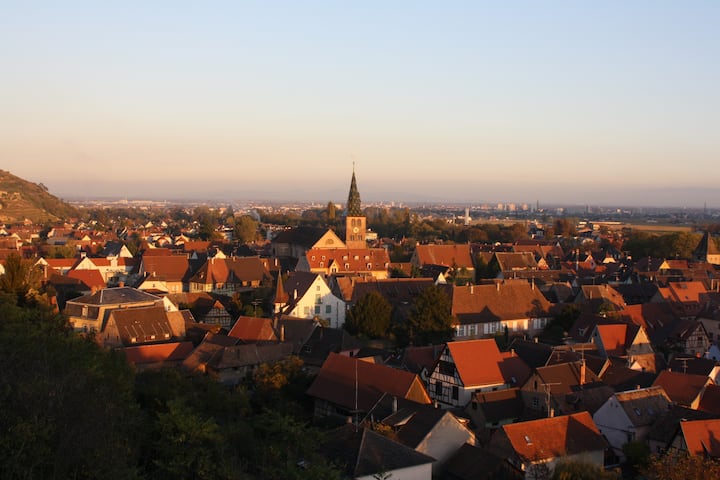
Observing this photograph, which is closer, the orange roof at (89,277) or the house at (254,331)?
the house at (254,331)

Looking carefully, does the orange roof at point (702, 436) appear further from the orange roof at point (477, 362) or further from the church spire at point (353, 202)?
the church spire at point (353, 202)

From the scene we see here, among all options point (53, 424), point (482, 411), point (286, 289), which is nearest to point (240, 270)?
point (286, 289)

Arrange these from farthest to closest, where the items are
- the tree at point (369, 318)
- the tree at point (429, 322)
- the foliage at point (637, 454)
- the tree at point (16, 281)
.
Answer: the tree at point (369, 318) < the tree at point (429, 322) < the tree at point (16, 281) < the foliage at point (637, 454)

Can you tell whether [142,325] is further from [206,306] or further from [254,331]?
[206,306]

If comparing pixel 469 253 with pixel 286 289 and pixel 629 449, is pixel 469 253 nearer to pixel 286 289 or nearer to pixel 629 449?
pixel 286 289

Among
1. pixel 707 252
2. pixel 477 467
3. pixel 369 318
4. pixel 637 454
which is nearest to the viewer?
pixel 477 467

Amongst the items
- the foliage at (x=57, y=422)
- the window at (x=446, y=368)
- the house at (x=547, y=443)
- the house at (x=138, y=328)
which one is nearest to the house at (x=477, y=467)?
the house at (x=547, y=443)

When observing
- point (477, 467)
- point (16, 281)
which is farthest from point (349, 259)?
point (477, 467)
